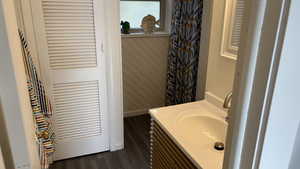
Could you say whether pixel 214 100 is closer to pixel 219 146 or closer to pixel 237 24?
pixel 219 146

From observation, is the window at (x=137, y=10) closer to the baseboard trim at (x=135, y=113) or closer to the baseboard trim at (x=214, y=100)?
the baseboard trim at (x=135, y=113)

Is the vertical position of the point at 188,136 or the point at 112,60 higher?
the point at 112,60

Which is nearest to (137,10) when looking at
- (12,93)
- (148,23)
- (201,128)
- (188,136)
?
(148,23)

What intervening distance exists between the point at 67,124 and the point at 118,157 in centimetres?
62

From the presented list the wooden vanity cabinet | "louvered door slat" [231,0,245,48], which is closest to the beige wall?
"louvered door slat" [231,0,245,48]

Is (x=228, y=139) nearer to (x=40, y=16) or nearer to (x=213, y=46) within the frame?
(x=213, y=46)

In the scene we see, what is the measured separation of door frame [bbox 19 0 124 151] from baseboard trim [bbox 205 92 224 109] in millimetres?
905

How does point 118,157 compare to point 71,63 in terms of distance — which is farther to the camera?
point 118,157

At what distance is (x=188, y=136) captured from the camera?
122 centimetres

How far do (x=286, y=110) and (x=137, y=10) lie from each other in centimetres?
266

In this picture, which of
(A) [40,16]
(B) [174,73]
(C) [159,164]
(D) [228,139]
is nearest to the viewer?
(D) [228,139]

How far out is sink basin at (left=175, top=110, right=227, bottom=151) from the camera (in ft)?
4.00

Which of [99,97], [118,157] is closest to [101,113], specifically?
[99,97]

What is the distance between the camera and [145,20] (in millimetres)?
2832
